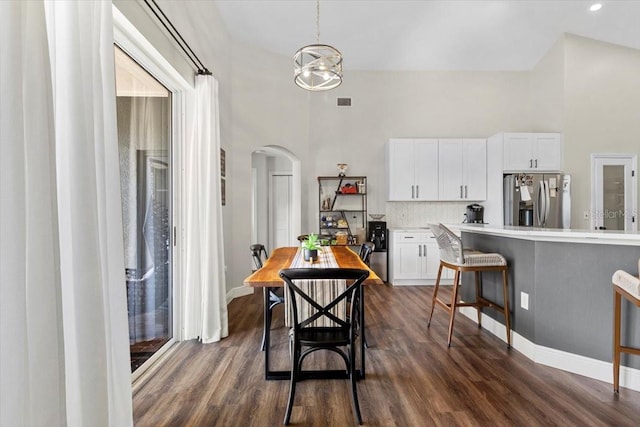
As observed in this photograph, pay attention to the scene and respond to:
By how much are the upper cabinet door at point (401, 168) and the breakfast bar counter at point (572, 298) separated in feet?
Result: 8.12

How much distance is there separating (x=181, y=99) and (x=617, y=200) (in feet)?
21.4

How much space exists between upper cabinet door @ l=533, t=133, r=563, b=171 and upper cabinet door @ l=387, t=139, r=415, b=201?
1927 millimetres

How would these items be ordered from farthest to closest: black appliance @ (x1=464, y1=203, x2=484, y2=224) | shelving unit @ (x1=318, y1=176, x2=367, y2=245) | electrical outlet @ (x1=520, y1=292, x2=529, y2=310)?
shelving unit @ (x1=318, y1=176, x2=367, y2=245) < black appliance @ (x1=464, y1=203, x2=484, y2=224) < electrical outlet @ (x1=520, y1=292, x2=529, y2=310)

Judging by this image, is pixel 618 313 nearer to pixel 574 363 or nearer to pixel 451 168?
pixel 574 363

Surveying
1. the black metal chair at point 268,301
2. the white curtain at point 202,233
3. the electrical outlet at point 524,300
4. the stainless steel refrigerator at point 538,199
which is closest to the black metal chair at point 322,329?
the black metal chair at point 268,301

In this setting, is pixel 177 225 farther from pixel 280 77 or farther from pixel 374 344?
pixel 280 77

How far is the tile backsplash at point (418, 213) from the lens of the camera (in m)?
5.27

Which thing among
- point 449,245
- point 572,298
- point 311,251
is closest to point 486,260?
point 449,245

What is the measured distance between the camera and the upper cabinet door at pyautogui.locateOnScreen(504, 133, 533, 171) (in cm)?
457

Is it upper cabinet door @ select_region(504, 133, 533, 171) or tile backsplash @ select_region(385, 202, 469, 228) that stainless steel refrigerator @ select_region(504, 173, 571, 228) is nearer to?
upper cabinet door @ select_region(504, 133, 533, 171)

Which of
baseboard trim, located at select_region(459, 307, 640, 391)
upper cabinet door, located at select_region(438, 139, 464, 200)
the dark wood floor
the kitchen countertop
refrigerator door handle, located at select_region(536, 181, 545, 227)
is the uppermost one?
upper cabinet door, located at select_region(438, 139, 464, 200)

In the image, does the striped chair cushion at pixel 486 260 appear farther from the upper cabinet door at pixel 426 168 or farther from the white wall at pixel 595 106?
the white wall at pixel 595 106

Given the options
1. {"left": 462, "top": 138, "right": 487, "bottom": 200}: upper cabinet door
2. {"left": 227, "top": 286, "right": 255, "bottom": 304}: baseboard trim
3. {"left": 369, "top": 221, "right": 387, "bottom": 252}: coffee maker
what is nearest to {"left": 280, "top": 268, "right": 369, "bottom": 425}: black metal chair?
{"left": 227, "top": 286, "right": 255, "bottom": 304}: baseboard trim

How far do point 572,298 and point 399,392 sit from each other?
1.54 metres
